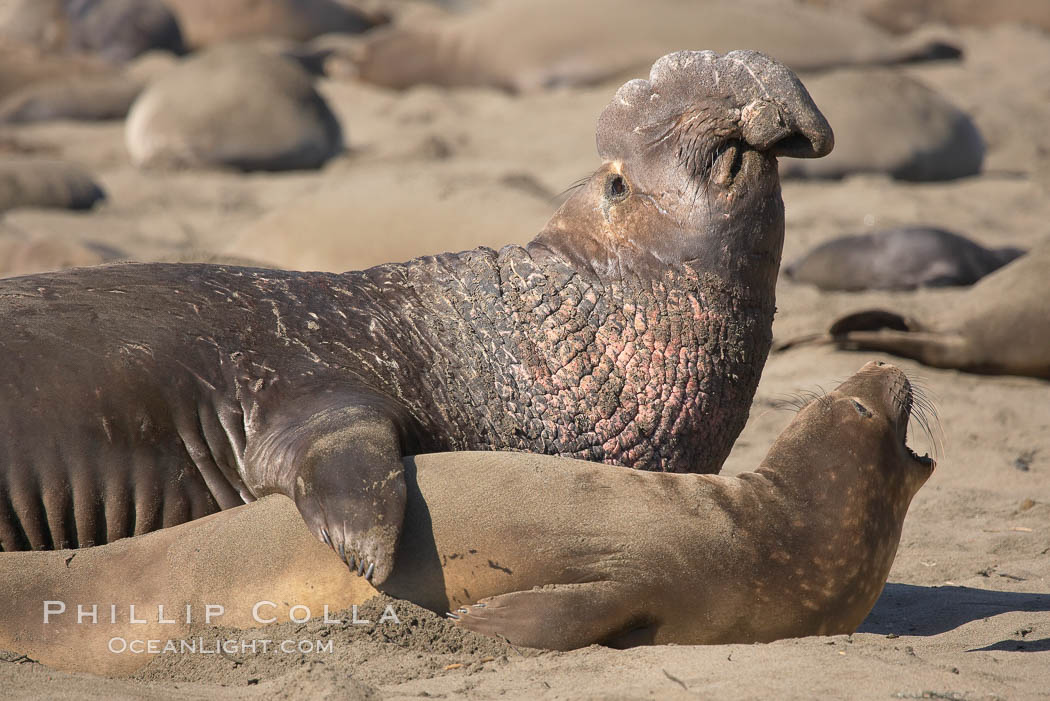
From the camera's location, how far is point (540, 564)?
278cm

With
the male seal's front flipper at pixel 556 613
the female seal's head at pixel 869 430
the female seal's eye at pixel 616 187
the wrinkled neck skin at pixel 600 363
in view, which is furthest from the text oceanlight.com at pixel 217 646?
the female seal's eye at pixel 616 187

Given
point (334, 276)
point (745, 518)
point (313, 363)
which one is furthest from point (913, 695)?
point (334, 276)

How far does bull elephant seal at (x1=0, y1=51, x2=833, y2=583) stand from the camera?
3.13 m

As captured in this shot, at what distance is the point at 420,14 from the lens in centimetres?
1945

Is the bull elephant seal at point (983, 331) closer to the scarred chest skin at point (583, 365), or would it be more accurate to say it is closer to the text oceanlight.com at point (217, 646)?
the scarred chest skin at point (583, 365)

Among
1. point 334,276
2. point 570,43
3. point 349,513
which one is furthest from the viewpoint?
point 570,43

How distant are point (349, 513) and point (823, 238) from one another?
6.10 m

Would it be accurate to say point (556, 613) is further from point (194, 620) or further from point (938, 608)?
point (938, 608)

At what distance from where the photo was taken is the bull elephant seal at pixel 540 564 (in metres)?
2.79

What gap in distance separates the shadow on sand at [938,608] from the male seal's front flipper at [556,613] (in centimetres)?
74

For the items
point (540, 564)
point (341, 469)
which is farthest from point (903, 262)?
point (341, 469)

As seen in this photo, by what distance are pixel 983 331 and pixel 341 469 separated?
4.04 metres

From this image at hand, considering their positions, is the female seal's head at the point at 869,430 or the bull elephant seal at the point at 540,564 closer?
the bull elephant seal at the point at 540,564

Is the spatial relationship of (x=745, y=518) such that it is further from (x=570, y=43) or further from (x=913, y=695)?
(x=570, y=43)
